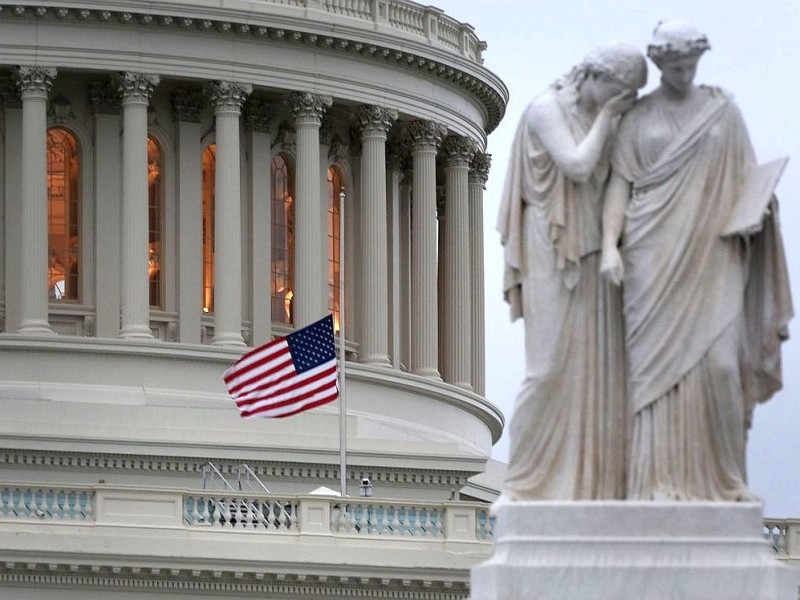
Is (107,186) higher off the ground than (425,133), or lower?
lower

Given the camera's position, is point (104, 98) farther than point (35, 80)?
Yes

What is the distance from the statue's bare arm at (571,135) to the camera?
12.8 m

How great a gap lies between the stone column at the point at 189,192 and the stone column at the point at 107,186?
160 centimetres

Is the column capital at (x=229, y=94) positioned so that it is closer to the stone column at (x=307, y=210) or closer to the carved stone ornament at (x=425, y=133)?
the stone column at (x=307, y=210)

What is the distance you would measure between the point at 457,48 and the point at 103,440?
18700 mm

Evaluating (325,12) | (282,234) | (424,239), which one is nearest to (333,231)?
(282,234)

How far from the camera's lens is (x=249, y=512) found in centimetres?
5109

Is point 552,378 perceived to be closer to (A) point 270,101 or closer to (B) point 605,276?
(B) point 605,276

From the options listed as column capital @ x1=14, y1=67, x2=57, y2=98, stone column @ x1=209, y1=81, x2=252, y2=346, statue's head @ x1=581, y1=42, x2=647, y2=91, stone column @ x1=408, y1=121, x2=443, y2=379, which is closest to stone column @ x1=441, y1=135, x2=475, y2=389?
stone column @ x1=408, y1=121, x2=443, y2=379

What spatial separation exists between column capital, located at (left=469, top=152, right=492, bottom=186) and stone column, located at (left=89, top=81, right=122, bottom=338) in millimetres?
10594

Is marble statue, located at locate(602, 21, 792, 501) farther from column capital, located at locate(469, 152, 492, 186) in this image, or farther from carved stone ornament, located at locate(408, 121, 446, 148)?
column capital, located at locate(469, 152, 492, 186)

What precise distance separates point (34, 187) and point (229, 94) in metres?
4.88

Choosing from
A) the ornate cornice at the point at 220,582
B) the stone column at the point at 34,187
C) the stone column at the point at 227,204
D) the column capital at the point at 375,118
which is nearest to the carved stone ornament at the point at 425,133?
the column capital at the point at 375,118

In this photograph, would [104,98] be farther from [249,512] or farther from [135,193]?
[249,512]
